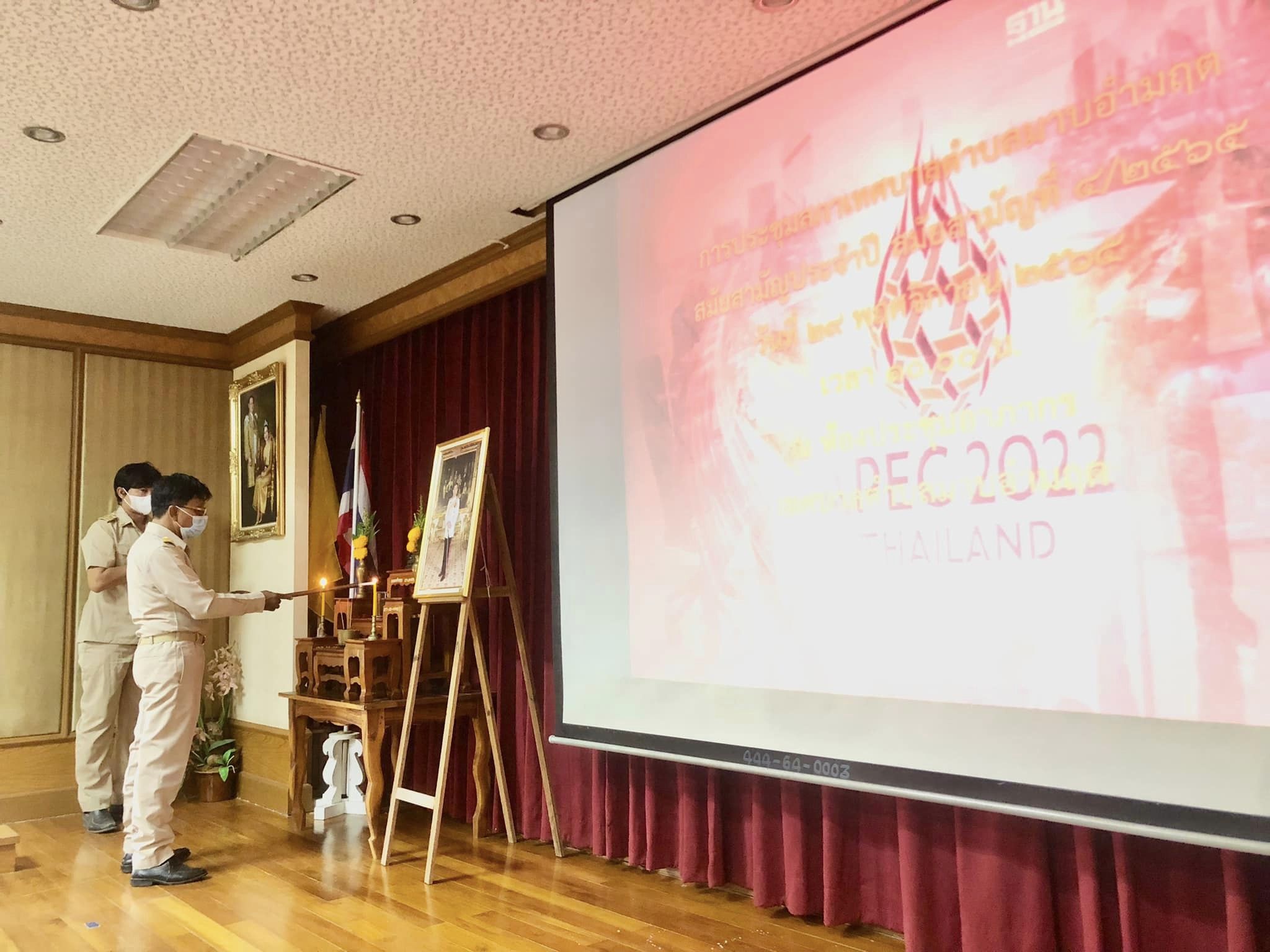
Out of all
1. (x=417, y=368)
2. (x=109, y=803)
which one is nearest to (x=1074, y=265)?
(x=417, y=368)

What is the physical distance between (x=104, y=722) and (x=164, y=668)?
1.28m

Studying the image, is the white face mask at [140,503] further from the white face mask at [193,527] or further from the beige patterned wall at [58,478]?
the white face mask at [193,527]

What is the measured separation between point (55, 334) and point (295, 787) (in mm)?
2705

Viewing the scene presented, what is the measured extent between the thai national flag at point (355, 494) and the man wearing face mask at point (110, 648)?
2.88 ft

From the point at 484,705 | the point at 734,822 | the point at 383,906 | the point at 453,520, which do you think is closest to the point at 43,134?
the point at 453,520

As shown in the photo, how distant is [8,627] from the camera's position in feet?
14.7

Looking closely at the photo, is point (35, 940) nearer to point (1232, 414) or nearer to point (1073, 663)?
point (1073, 663)

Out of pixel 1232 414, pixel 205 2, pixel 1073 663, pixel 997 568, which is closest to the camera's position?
pixel 1232 414

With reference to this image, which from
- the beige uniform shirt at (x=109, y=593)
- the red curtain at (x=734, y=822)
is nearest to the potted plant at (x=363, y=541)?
the red curtain at (x=734, y=822)

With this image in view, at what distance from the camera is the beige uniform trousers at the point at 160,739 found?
3238mm

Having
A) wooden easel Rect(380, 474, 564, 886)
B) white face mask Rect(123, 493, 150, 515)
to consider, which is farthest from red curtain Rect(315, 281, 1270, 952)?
white face mask Rect(123, 493, 150, 515)

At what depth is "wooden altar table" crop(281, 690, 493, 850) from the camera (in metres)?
3.50

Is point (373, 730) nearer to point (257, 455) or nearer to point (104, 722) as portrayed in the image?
point (104, 722)

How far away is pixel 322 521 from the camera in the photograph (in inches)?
191
